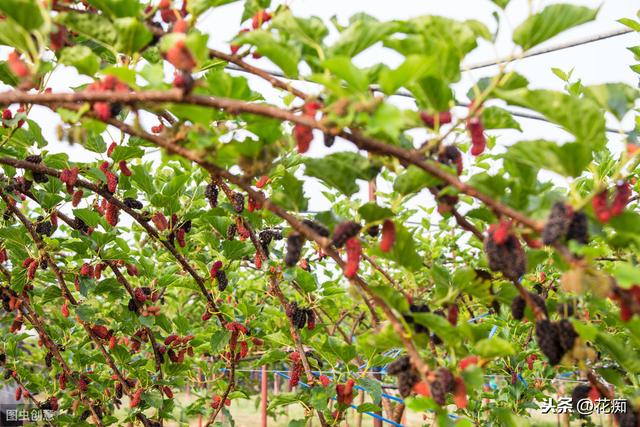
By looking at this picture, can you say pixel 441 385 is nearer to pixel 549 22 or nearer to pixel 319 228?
pixel 319 228

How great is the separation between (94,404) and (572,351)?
2232 millimetres

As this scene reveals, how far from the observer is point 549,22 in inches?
31.6

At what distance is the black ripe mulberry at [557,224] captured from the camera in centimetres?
72

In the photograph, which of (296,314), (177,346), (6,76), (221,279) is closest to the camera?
(6,76)

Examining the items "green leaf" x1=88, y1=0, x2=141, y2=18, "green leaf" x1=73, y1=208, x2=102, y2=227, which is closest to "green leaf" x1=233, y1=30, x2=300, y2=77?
"green leaf" x1=88, y1=0, x2=141, y2=18

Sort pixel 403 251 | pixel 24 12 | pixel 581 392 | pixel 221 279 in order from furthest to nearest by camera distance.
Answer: pixel 221 279 → pixel 581 392 → pixel 403 251 → pixel 24 12

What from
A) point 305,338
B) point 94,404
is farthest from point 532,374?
point 94,404

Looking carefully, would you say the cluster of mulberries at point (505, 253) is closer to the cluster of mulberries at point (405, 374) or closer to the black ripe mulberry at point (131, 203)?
the cluster of mulberries at point (405, 374)

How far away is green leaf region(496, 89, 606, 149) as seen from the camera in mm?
743

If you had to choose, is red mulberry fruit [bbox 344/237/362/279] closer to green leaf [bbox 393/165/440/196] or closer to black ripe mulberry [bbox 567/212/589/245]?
green leaf [bbox 393/165/440/196]

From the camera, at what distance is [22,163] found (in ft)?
4.40

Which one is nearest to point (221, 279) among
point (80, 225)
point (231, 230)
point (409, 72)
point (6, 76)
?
point (231, 230)

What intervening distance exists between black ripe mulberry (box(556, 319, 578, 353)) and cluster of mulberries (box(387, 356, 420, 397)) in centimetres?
22

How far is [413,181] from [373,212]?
8 centimetres
